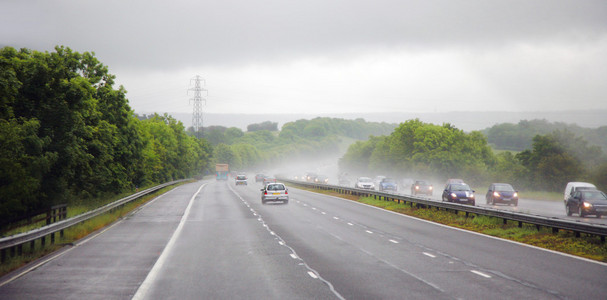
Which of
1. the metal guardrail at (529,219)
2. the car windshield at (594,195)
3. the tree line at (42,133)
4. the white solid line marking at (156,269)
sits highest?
the tree line at (42,133)

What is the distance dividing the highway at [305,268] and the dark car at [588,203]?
30.8ft

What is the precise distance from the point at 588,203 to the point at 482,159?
90012 millimetres

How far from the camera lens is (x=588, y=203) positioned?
25281mm

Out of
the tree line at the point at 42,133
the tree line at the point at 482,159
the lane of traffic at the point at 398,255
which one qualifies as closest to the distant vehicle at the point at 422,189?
the tree line at the point at 482,159

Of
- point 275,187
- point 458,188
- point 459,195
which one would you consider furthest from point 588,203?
point 275,187

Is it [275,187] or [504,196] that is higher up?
[275,187]

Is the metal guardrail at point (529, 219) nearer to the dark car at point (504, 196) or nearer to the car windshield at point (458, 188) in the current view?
the car windshield at point (458, 188)

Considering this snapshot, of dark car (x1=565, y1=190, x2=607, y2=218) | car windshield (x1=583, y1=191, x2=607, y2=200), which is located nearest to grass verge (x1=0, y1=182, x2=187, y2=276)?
dark car (x1=565, y1=190, x2=607, y2=218)

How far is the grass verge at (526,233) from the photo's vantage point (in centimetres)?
1448

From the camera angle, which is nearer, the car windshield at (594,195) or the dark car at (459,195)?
the car windshield at (594,195)

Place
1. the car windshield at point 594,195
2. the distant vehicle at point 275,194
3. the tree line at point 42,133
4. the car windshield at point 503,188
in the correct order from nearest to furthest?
the tree line at point 42,133 < the car windshield at point 594,195 < the car windshield at point 503,188 < the distant vehicle at point 275,194

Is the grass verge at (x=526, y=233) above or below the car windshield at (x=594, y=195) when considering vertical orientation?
below

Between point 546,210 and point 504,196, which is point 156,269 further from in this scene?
point 504,196

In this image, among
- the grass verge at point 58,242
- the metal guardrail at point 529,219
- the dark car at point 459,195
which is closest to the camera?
the grass verge at point 58,242
